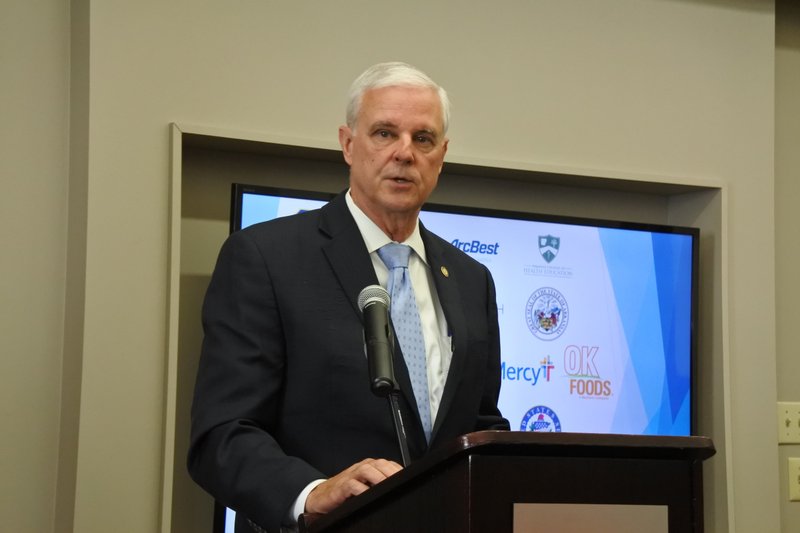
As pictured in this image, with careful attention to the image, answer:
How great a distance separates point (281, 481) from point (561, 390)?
204 centimetres

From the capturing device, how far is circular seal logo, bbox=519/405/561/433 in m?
3.40

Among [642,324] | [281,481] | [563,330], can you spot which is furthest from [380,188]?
[642,324]

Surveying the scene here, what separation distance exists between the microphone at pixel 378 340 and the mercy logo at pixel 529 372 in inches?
74.6

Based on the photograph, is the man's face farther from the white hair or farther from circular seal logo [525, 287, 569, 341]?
circular seal logo [525, 287, 569, 341]

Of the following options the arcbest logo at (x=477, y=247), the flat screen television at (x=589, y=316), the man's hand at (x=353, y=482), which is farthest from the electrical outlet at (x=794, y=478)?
the man's hand at (x=353, y=482)

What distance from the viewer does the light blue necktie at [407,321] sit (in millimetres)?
1853

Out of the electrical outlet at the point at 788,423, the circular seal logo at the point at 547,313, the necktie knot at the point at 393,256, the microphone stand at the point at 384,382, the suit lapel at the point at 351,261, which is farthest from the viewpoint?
the electrical outlet at the point at 788,423

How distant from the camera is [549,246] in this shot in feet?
11.4

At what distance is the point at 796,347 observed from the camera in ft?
12.8

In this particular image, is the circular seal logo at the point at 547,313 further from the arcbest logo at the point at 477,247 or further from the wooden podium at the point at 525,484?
the wooden podium at the point at 525,484

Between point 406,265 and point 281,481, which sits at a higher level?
point 406,265

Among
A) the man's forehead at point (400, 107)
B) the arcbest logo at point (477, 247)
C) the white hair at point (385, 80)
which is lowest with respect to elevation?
the arcbest logo at point (477, 247)

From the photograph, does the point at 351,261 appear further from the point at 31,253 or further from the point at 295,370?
the point at 31,253

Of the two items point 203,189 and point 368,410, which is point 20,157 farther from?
point 368,410
